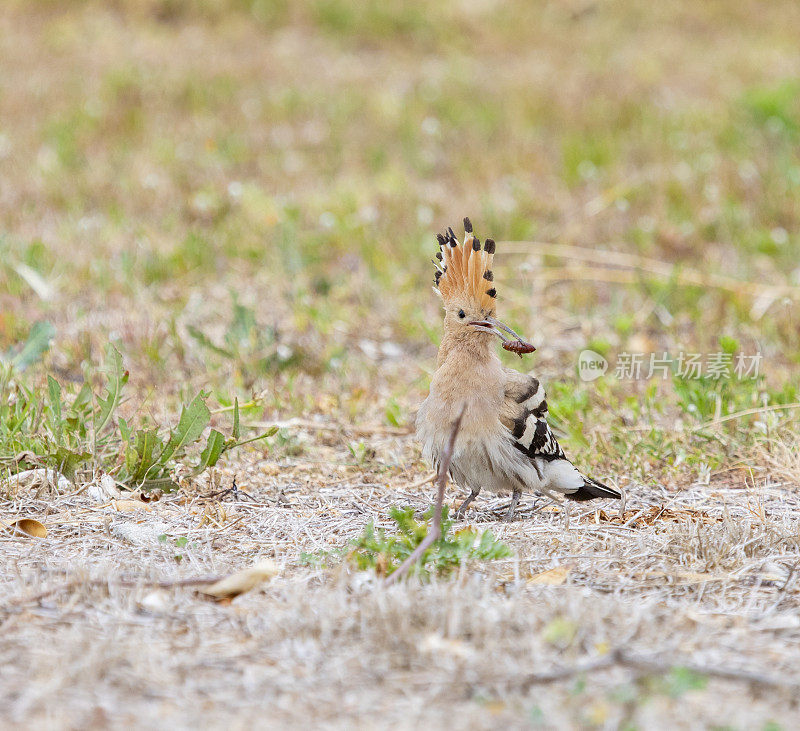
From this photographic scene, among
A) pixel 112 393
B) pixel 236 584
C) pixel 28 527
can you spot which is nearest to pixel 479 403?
pixel 236 584

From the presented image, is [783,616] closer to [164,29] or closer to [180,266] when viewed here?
[180,266]

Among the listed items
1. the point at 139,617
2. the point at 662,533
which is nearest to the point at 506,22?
the point at 662,533

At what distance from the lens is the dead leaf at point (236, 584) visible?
2562 millimetres

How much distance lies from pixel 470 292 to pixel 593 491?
0.80m

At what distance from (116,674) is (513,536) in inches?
54.8

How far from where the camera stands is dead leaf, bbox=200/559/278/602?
8.41 ft

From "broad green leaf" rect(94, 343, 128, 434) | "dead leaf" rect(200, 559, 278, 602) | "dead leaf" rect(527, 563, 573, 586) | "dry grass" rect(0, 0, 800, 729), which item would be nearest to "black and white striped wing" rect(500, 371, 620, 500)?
"dry grass" rect(0, 0, 800, 729)

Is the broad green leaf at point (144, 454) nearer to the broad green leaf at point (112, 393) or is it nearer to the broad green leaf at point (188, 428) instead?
the broad green leaf at point (188, 428)

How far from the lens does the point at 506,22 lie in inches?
516

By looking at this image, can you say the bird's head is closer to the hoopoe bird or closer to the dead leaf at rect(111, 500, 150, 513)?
the hoopoe bird

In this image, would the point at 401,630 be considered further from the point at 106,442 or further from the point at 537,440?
the point at 106,442

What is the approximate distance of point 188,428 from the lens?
3.54 m

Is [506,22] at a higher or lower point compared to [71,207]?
higher

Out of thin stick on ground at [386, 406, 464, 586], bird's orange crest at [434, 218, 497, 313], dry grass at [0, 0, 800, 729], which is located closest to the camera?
dry grass at [0, 0, 800, 729]
